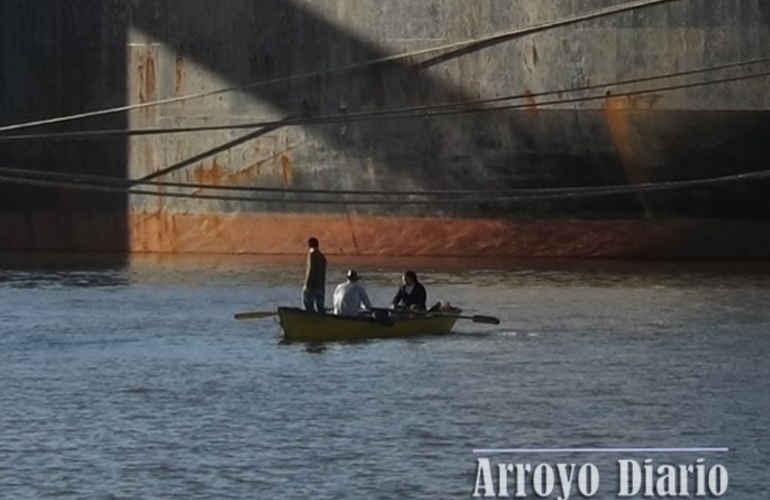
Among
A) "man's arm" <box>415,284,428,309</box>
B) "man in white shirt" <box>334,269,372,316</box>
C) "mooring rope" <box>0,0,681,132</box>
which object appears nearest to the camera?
"man in white shirt" <box>334,269,372,316</box>

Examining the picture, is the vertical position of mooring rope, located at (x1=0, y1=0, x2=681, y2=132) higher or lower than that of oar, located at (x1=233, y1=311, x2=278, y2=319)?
higher

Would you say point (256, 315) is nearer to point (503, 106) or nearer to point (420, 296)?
point (420, 296)

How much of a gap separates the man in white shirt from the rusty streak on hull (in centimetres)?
848

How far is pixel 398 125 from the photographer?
37406mm

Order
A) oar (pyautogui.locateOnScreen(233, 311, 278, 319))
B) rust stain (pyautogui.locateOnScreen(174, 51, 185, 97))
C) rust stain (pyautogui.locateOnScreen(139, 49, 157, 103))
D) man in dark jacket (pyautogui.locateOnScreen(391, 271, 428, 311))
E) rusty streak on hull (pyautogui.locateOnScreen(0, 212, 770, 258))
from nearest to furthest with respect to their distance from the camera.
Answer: man in dark jacket (pyautogui.locateOnScreen(391, 271, 428, 311))
oar (pyautogui.locateOnScreen(233, 311, 278, 319))
rusty streak on hull (pyautogui.locateOnScreen(0, 212, 770, 258))
rust stain (pyautogui.locateOnScreen(174, 51, 185, 97))
rust stain (pyautogui.locateOnScreen(139, 49, 157, 103))

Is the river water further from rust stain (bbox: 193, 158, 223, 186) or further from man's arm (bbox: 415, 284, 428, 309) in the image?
rust stain (bbox: 193, 158, 223, 186)

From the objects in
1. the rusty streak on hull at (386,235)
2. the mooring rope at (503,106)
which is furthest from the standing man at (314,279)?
the rusty streak on hull at (386,235)

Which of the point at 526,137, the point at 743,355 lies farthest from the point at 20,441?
the point at 526,137

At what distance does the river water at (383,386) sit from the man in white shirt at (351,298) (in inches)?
19.0

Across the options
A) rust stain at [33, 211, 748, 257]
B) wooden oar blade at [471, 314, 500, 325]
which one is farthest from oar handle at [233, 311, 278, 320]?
rust stain at [33, 211, 748, 257]

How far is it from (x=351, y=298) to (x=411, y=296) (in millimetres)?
968

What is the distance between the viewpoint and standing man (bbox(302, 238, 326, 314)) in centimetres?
2911

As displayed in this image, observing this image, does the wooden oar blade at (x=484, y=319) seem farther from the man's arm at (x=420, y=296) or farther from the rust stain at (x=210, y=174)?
the rust stain at (x=210, y=174)

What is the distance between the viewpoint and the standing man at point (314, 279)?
29109 mm
